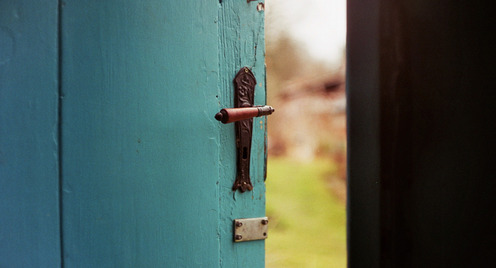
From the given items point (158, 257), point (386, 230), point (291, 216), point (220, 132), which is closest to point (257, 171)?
point (220, 132)

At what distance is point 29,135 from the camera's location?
575 millimetres

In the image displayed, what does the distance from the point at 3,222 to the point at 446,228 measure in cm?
58

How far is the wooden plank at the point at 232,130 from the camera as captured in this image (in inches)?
27.5

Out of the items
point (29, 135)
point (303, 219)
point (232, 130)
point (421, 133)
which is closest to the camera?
point (421, 133)

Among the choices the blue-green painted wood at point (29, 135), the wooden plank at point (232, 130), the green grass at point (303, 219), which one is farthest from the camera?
the green grass at point (303, 219)

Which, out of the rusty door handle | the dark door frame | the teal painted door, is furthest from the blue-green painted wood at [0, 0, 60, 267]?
the dark door frame

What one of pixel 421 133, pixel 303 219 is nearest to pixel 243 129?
pixel 421 133

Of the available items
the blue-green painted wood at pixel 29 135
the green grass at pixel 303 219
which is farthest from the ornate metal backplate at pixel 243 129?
the green grass at pixel 303 219

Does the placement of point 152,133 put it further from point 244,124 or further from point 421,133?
point 421,133

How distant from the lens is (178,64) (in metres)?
0.67

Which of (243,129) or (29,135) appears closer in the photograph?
(29,135)

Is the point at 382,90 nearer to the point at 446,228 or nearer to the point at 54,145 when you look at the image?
the point at 446,228

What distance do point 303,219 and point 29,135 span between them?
1.61 meters

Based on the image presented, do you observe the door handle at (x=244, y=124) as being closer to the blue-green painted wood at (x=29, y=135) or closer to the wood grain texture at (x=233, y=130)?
the wood grain texture at (x=233, y=130)
